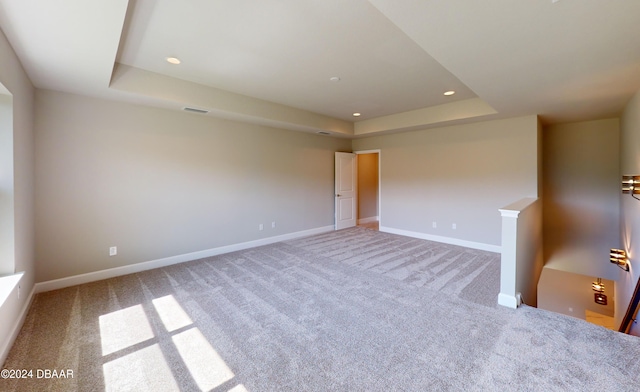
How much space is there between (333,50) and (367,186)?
5.78m

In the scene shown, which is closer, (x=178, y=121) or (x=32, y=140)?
(x=32, y=140)

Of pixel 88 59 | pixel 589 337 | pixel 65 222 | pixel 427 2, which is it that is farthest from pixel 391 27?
pixel 65 222

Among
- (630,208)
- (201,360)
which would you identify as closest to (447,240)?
(630,208)

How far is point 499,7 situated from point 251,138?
164 inches

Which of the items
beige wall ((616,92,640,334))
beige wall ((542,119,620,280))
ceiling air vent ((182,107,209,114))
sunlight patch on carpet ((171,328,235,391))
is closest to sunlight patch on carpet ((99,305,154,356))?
sunlight patch on carpet ((171,328,235,391))

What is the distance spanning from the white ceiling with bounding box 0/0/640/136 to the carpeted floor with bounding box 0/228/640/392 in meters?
2.43

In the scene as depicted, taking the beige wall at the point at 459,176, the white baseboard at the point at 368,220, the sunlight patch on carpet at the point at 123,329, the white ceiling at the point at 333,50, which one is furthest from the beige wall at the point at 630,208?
the white baseboard at the point at 368,220

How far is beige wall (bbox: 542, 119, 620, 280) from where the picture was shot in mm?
4789

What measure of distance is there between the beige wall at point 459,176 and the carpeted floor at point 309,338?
1.86 m

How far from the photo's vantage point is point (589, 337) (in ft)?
7.08

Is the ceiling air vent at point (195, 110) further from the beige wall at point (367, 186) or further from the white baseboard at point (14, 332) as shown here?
the beige wall at point (367, 186)

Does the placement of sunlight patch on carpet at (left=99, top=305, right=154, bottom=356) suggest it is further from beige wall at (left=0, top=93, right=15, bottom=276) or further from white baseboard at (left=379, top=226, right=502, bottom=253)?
white baseboard at (left=379, top=226, right=502, bottom=253)

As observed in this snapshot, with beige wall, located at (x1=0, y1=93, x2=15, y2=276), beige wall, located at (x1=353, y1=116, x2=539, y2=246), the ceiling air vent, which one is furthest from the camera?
beige wall, located at (x1=353, y1=116, x2=539, y2=246)

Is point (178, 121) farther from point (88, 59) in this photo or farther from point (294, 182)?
point (294, 182)
